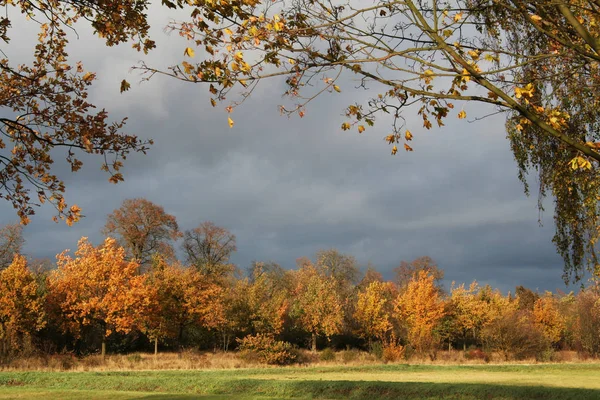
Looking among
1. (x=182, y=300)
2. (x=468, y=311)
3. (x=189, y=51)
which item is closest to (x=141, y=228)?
(x=182, y=300)

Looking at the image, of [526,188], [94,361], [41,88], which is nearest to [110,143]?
[41,88]

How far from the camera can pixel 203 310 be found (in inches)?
1741

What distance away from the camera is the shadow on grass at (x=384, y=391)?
73.0ft

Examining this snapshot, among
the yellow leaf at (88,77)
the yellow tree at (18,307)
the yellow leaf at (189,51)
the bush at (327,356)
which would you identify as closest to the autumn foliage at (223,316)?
the yellow tree at (18,307)

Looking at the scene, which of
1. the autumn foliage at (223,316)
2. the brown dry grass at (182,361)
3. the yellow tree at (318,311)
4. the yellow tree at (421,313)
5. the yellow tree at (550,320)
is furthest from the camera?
the yellow tree at (550,320)

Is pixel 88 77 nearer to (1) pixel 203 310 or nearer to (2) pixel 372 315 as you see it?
(1) pixel 203 310

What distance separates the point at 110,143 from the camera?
28.1 feet

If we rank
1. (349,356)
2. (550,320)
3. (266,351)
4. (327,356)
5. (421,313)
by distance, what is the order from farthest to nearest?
(550,320)
(421,313)
(349,356)
(327,356)
(266,351)

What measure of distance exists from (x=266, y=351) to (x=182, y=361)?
6.24 metres

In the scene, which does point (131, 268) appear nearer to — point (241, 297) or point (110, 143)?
point (241, 297)

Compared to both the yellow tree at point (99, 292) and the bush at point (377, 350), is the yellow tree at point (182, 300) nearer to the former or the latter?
the yellow tree at point (99, 292)

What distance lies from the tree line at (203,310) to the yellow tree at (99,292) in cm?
8

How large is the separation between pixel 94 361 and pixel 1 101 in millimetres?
31192

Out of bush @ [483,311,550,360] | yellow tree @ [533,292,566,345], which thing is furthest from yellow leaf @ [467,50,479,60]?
yellow tree @ [533,292,566,345]
